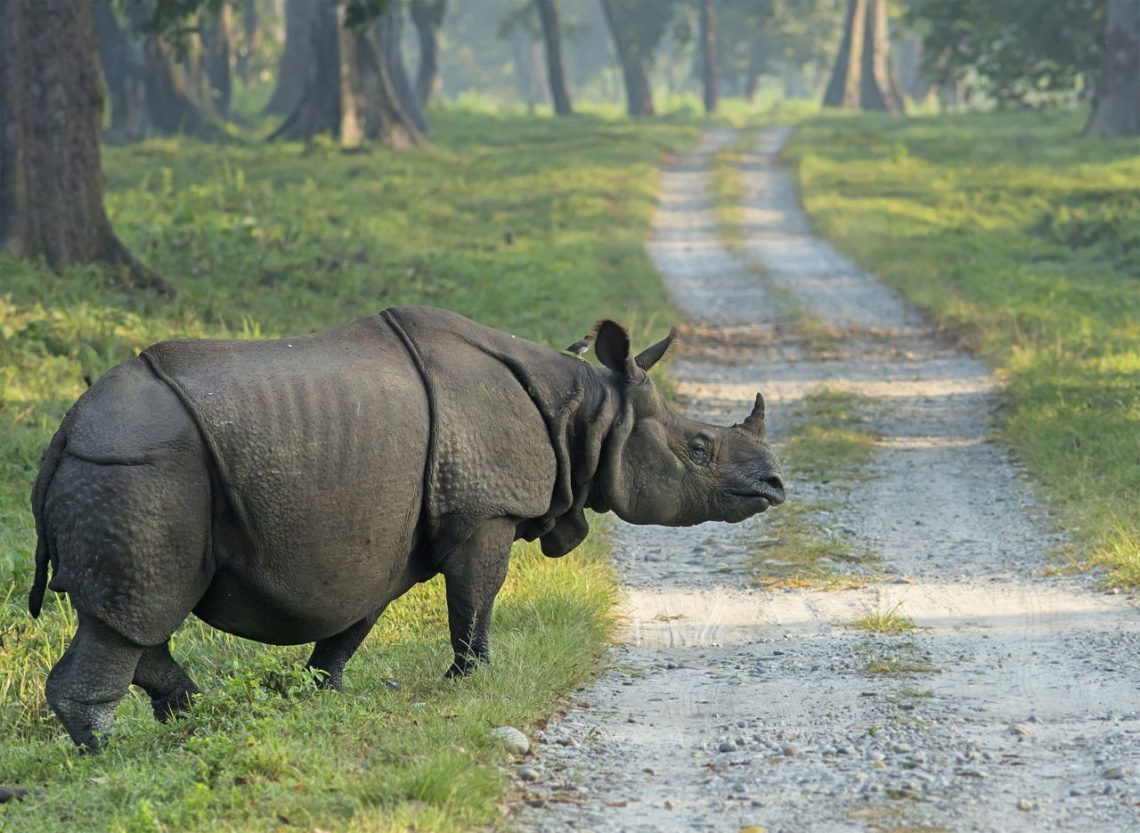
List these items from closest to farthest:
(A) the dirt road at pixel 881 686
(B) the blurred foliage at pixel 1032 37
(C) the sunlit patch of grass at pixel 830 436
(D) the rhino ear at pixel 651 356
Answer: (A) the dirt road at pixel 881 686, (D) the rhino ear at pixel 651 356, (C) the sunlit patch of grass at pixel 830 436, (B) the blurred foliage at pixel 1032 37

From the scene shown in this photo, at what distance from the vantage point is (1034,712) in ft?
21.3

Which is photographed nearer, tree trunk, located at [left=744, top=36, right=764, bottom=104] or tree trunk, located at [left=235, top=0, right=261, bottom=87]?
tree trunk, located at [left=235, top=0, right=261, bottom=87]

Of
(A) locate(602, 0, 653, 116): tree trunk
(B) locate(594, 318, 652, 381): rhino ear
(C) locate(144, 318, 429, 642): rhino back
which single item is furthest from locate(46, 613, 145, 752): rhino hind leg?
(A) locate(602, 0, 653, 116): tree trunk

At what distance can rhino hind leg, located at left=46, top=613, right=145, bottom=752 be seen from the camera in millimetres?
5695

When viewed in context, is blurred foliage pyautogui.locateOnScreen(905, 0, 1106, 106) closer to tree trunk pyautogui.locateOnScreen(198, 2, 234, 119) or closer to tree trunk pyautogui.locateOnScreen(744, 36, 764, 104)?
tree trunk pyautogui.locateOnScreen(198, 2, 234, 119)

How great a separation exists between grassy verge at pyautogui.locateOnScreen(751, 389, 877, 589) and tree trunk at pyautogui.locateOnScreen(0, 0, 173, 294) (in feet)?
21.7

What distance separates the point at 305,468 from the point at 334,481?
0.12 metres

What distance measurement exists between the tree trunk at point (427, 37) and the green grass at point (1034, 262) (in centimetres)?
1029

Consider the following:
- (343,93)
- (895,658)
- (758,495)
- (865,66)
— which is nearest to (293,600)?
(758,495)

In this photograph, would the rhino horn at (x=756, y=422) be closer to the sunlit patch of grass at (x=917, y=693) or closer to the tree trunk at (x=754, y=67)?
the sunlit patch of grass at (x=917, y=693)

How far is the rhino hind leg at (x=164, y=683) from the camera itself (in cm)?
610

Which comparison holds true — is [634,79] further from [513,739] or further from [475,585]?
[513,739]

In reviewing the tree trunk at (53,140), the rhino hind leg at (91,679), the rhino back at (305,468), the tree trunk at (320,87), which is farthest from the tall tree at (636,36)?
the rhino hind leg at (91,679)

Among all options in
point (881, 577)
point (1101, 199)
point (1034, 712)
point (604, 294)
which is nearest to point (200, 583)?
point (1034, 712)
